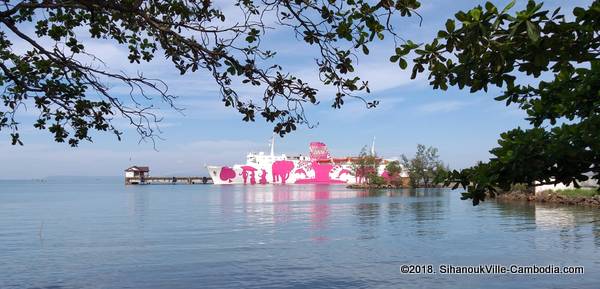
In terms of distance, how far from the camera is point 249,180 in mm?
145250

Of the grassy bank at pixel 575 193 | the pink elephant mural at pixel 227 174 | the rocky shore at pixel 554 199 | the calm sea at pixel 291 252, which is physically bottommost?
the calm sea at pixel 291 252

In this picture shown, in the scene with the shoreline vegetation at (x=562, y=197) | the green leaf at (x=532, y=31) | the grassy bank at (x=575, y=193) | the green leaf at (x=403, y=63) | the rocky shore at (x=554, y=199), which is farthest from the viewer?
the grassy bank at (x=575, y=193)

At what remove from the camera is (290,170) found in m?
146

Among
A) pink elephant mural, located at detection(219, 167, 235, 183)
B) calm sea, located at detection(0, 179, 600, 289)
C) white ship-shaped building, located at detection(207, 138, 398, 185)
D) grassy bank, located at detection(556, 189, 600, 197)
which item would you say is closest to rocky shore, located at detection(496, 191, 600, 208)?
grassy bank, located at detection(556, 189, 600, 197)

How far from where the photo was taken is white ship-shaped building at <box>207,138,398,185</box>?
145 m

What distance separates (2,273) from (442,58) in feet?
51.7

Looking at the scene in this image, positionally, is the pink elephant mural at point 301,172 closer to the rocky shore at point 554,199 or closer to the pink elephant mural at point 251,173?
the pink elephant mural at point 251,173

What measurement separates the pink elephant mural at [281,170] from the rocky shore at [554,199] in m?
91.5

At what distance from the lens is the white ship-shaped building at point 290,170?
5719 inches

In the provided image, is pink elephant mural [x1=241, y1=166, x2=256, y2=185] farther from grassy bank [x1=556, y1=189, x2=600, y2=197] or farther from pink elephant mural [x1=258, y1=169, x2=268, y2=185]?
grassy bank [x1=556, y1=189, x2=600, y2=197]

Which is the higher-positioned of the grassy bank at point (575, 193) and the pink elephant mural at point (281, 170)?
the pink elephant mural at point (281, 170)

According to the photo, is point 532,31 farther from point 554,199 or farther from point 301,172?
point 301,172

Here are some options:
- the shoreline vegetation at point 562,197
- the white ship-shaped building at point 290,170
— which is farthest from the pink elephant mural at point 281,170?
the shoreline vegetation at point 562,197

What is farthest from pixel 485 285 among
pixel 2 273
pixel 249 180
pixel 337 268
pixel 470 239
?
pixel 249 180
